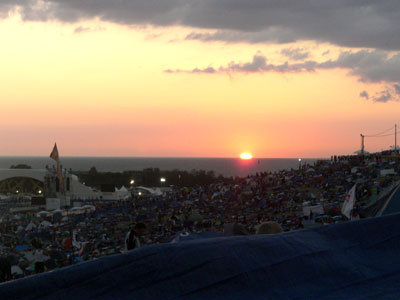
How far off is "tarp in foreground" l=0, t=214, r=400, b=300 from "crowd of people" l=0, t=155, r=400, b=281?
32.6ft

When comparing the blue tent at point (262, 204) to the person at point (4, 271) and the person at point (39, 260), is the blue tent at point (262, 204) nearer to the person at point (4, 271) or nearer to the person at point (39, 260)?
the person at point (39, 260)

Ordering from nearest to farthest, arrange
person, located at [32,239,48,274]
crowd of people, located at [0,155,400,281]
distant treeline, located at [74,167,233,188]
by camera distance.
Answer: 1. person, located at [32,239,48,274]
2. crowd of people, located at [0,155,400,281]
3. distant treeline, located at [74,167,233,188]

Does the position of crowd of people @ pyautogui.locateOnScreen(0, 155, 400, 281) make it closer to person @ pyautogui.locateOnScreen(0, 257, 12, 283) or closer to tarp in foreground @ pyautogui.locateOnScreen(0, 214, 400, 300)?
person @ pyautogui.locateOnScreen(0, 257, 12, 283)

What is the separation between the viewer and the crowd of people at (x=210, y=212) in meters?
16.3

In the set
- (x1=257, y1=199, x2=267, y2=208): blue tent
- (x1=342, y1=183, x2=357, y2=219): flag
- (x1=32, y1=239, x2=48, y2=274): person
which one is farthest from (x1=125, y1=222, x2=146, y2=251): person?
(x1=257, y1=199, x2=267, y2=208): blue tent

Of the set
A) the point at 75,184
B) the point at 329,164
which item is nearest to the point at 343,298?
the point at 329,164

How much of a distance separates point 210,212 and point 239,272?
62.3 ft

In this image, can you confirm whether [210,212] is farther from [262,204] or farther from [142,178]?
[142,178]

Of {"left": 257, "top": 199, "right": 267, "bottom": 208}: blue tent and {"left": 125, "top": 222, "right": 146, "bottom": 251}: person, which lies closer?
{"left": 125, "top": 222, "right": 146, "bottom": 251}: person

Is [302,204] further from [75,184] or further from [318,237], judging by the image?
[75,184]

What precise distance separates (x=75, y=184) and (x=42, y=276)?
4907 cm

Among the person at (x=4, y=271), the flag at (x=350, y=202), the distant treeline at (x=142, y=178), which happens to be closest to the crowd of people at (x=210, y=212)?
the person at (x=4, y=271)

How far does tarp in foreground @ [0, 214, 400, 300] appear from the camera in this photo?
8.90ft

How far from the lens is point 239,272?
2.96 m
